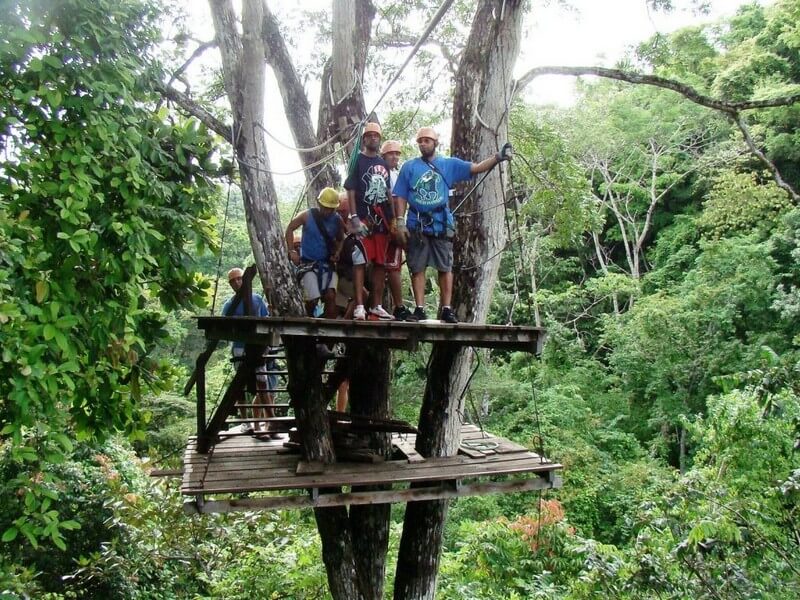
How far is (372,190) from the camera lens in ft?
Answer: 14.4

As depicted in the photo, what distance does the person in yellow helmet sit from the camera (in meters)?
4.56

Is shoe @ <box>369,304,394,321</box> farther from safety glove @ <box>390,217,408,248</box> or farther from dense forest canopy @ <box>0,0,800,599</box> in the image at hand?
dense forest canopy @ <box>0,0,800,599</box>

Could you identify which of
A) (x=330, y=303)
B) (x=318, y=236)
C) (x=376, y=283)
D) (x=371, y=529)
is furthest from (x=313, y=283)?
(x=371, y=529)

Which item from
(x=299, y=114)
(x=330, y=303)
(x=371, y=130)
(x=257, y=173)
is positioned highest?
(x=299, y=114)

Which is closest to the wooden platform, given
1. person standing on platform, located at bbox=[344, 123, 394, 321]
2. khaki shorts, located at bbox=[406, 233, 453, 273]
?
person standing on platform, located at bbox=[344, 123, 394, 321]

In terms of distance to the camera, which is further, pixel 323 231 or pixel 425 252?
pixel 323 231

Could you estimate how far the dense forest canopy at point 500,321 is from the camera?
322cm

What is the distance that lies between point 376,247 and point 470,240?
0.83 meters

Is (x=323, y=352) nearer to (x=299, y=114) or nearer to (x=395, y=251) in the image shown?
(x=395, y=251)

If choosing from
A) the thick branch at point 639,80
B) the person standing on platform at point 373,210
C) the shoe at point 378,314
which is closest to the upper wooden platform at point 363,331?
the shoe at point 378,314

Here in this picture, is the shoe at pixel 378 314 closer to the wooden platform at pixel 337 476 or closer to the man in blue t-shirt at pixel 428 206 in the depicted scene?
the man in blue t-shirt at pixel 428 206

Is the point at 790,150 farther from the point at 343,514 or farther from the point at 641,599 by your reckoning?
the point at 343,514

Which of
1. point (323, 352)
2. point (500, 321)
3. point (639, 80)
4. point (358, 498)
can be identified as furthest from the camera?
point (500, 321)

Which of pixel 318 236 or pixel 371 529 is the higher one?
pixel 318 236
